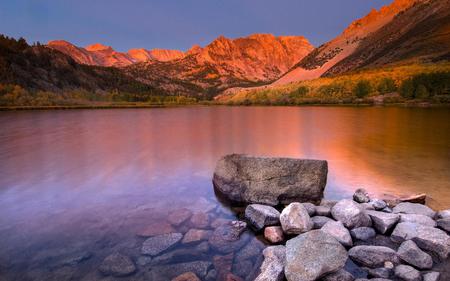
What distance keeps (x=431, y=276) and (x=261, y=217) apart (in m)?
3.89

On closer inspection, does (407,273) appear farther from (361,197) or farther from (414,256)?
(361,197)

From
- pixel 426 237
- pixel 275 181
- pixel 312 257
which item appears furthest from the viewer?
pixel 275 181

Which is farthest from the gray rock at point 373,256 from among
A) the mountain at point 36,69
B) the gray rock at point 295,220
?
the mountain at point 36,69

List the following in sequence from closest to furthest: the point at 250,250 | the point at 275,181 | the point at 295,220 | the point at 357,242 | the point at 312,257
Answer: the point at 312,257 → the point at 250,250 → the point at 357,242 → the point at 295,220 → the point at 275,181

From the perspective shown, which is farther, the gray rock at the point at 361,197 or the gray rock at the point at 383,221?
the gray rock at the point at 361,197

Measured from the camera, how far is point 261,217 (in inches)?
308

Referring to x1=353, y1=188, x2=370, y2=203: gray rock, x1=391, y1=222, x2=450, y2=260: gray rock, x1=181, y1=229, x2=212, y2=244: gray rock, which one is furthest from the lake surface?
x1=391, y1=222, x2=450, y2=260: gray rock

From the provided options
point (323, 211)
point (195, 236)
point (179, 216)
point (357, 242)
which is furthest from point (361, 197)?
point (179, 216)

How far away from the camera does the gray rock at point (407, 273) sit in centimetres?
538

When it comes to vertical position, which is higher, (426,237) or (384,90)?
(384,90)

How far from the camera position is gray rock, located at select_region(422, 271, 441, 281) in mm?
5250

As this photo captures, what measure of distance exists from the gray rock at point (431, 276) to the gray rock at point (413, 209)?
2.93 meters

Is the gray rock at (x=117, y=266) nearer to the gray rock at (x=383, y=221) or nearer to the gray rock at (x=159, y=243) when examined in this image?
the gray rock at (x=159, y=243)

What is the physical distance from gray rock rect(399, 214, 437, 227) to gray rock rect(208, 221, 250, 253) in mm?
4266
